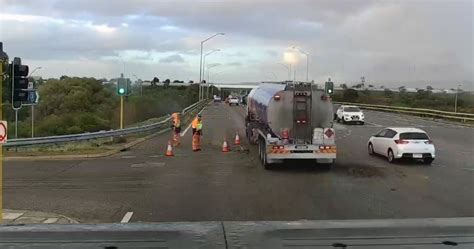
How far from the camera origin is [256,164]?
1992 centimetres

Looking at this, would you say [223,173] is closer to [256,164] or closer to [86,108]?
[256,164]

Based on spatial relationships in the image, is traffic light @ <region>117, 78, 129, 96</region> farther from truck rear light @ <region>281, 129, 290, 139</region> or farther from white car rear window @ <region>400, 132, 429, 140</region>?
white car rear window @ <region>400, 132, 429, 140</region>

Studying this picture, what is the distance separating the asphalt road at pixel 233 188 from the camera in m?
11.3

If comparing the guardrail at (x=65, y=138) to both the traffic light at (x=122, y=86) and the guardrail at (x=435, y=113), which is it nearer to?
the traffic light at (x=122, y=86)

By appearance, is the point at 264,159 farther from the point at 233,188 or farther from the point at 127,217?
the point at 127,217

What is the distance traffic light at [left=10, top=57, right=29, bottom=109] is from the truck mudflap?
29.1 ft

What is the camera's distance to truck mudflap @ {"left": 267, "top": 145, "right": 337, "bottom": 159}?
18.2 m

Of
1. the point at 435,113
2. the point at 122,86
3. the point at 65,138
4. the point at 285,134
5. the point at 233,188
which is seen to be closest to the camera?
the point at 233,188

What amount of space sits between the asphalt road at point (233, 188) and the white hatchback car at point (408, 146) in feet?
1.30

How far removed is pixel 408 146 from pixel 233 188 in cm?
878

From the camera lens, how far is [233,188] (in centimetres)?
1436

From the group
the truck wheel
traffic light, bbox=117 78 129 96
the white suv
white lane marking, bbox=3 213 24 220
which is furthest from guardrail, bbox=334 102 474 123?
white lane marking, bbox=3 213 24 220

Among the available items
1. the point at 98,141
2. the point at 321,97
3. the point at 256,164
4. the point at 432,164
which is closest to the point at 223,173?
the point at 256,164

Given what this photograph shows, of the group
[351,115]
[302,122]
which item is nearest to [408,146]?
[302,122]
